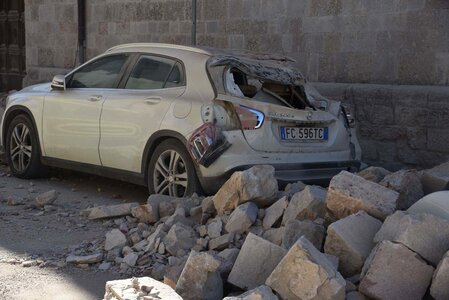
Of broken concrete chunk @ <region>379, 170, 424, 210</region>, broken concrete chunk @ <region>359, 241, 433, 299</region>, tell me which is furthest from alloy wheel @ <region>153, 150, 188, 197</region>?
broken concrete chunk @ <region>359, 241, 433, 299</region>

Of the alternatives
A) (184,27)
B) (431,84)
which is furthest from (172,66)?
(184,27)

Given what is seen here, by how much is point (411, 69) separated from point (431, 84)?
1.14ft

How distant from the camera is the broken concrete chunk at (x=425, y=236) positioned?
407cm

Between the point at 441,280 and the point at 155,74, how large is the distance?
13.6 ft

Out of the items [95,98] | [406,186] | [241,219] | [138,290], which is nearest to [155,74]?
[95,98]

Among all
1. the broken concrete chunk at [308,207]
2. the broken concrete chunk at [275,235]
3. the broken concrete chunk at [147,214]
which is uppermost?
the broken concrete chunk at [308,207]

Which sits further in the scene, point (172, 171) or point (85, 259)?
point (172, 171)

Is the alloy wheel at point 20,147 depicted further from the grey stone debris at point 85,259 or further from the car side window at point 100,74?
the grey stone debris at point 85,259

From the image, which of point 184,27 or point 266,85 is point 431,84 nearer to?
point 266,85

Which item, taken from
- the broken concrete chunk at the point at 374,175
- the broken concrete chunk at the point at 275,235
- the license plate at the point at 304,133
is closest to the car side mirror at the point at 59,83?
the license plate at the point at 304,133

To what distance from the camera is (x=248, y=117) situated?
6.40 meters

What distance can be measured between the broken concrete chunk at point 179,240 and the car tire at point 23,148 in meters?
3.49

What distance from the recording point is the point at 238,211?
525cm

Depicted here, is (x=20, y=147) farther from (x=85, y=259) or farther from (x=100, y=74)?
(x=85, y=259)
